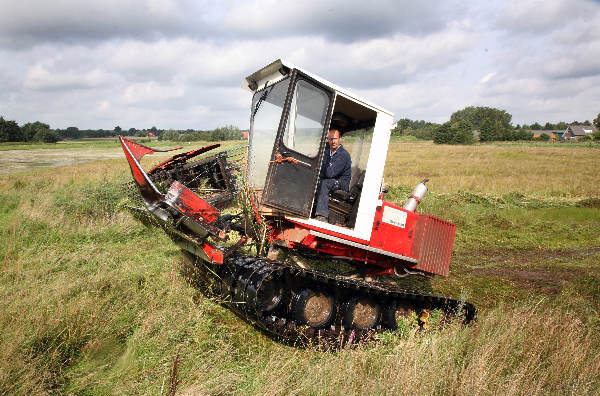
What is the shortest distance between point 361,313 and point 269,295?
1.32 m

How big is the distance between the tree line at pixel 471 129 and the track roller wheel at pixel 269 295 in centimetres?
2602

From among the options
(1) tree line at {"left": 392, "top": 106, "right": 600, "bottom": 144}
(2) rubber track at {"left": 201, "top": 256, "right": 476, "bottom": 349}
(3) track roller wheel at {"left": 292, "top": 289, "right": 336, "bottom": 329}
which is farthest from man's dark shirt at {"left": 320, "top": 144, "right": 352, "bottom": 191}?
(1) tree line at {"left": 392, "top": 106, "right": 600, "bottom": 144}

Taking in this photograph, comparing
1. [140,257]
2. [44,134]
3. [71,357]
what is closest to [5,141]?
[44,134]

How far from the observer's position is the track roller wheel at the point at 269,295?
13.3 feet

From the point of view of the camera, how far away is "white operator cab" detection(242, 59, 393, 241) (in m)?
4.36

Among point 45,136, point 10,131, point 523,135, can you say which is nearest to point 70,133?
point 45,136

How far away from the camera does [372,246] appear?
4859mm

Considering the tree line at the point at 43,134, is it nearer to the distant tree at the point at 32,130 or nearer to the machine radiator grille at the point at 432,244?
the distant tree at the point at 32,130

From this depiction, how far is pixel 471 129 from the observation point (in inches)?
2645

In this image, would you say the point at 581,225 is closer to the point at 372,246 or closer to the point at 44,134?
the point at 372,246

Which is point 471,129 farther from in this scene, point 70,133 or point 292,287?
point 292,287

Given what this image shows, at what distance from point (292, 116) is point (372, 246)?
1892 millimetres

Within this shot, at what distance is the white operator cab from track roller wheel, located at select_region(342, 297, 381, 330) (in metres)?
0.82

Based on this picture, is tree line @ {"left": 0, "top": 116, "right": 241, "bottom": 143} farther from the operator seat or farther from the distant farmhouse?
the distant farmhouse
